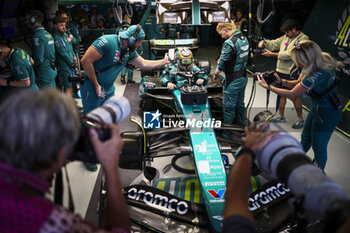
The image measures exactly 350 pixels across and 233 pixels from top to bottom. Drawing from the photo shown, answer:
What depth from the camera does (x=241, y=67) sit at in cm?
358

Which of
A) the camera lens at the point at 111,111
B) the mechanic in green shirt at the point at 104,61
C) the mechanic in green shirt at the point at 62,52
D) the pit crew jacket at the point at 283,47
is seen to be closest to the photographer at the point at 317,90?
the pit crew jacket at the point at 283,47

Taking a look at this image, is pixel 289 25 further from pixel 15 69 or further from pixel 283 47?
pixel 15 69

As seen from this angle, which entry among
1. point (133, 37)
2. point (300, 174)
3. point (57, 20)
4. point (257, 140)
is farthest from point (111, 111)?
point (57, 20)

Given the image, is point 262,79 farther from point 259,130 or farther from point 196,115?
point 259,130

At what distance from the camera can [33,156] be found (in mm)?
728

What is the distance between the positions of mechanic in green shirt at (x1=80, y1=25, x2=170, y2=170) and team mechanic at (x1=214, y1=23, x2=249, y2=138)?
1.27m

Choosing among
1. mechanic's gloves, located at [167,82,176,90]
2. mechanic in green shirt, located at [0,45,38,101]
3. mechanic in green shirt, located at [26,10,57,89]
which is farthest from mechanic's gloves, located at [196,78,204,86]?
mechanic in green shirt, located at [0,45,38,101]

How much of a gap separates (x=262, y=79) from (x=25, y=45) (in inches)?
89.2

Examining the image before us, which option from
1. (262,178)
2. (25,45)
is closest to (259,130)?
(262,178)

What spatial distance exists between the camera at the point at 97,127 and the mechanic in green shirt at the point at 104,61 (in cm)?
162

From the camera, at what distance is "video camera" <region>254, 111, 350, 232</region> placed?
725 millimetres

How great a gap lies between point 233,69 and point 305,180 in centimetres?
293

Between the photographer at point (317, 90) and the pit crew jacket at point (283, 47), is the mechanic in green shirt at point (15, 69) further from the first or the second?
the pit crew jacket at point (283, 47)

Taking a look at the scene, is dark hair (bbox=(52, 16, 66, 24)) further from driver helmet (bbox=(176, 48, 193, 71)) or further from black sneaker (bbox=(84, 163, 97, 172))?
black sneaker (bbox=(84, 163, 97, 172))
